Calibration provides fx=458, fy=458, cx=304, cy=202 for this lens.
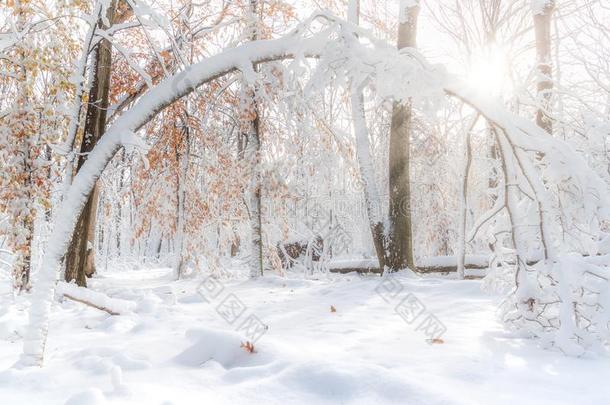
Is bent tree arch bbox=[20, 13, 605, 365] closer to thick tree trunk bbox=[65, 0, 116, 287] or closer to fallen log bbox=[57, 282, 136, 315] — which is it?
fallen log bbox=[57, 282, 136, 315]

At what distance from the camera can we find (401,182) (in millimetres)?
8141

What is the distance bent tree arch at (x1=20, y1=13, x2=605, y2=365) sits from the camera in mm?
2922

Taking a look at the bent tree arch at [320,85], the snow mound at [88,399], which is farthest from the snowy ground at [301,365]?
the bent tree arch at [320,85]

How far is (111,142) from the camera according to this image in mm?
3152

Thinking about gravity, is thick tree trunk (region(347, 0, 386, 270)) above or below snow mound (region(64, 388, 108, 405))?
above

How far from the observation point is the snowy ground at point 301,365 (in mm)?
2346

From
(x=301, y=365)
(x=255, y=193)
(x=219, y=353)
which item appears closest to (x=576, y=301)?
(x=301, y=365)

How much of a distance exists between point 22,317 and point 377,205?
5562 mm

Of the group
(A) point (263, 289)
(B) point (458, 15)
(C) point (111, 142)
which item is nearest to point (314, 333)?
(C) point (111, 142)

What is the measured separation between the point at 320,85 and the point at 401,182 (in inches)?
211

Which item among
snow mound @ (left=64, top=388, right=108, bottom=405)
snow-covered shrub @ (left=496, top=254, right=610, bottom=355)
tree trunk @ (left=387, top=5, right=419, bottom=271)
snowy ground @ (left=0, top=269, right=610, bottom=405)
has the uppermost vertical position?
tree trunk @ (left=387, top=5, right=419, bottom=271)

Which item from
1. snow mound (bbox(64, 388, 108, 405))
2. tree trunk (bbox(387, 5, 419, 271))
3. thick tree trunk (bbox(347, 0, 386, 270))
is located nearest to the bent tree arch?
snow mound (bbox(64, 388, 108, 405))

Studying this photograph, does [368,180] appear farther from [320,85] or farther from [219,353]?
[219,353]

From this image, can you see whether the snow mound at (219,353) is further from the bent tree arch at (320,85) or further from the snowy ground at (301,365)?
the bent tree arch at (320,85)
